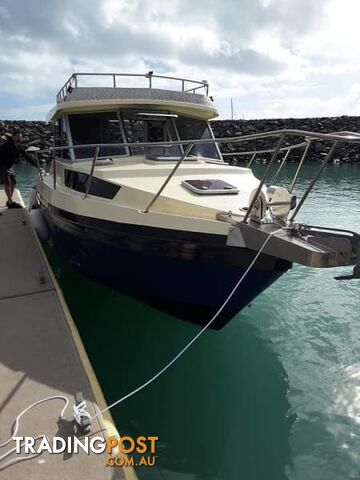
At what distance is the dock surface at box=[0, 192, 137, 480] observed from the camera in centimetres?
242

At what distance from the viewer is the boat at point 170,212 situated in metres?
3.47

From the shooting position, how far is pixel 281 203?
142 inches

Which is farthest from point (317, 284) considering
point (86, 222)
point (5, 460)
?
point (5, 460)

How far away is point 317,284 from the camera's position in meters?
6.83

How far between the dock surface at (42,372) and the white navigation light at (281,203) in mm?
2140

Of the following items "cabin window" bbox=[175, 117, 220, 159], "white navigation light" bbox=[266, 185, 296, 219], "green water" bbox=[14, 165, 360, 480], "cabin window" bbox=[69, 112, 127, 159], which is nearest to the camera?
"green water" bbox=[14, 165, 360, 480]

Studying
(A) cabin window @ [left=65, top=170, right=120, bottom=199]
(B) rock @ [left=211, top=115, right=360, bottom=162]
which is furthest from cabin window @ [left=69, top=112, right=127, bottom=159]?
(B) rock @ [left=211, top=115, right=360, bottom=162]

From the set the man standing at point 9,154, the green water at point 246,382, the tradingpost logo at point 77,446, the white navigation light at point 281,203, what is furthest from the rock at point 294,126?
the tradingpost logo at point 77,446

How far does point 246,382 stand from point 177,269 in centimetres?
156

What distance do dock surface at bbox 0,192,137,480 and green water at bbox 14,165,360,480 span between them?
890mm

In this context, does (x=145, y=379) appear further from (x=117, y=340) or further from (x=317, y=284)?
(x=317, y=284)

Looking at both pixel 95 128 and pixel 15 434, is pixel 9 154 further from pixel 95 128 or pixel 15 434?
pixel 15 434

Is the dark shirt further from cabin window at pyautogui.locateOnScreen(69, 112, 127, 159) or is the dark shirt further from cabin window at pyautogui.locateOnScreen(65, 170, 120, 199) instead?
cabin window at pyautogui.locateOnScreen(65, 170, 120, 199)

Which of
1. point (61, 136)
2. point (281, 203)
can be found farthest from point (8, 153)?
point (281, 203)
